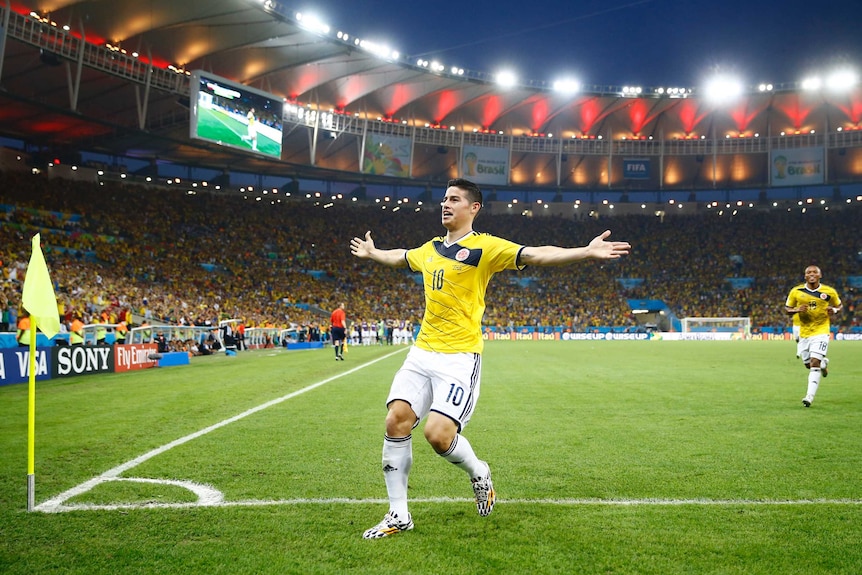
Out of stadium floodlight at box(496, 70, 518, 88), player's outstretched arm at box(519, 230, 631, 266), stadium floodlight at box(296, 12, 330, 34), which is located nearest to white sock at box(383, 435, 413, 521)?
player's outstretched arm at box(519, 230, 631, 266)

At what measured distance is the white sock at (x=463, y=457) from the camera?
4086mm

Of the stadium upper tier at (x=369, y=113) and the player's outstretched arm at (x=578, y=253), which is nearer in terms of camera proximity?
the player's outstretched arm at (x=578, y=253)

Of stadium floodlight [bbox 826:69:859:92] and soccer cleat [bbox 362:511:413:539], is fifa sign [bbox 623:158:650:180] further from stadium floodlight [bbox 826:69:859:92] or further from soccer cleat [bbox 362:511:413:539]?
soccer cleat [bbox 362:511:413:539]

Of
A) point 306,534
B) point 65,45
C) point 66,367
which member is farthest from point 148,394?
point 65,45

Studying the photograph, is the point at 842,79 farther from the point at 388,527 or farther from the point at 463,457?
the point at 388,527

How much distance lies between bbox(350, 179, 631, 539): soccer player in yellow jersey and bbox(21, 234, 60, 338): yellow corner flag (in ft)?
9.01

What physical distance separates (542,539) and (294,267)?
1872 inches

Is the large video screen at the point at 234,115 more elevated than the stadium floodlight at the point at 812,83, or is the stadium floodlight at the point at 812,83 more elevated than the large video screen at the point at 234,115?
the stadium floodlight at the point at 812,83

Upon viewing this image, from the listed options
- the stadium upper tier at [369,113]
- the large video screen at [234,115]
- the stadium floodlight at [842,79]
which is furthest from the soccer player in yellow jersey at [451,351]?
the stadium floodlight at [842,79]

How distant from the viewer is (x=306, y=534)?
3.82 metres

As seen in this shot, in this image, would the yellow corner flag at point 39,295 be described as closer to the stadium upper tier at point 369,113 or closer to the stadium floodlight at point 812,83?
the stadium upper tier at point 369,113

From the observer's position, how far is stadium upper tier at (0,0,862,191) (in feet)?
106

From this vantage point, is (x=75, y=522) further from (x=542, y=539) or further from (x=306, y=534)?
(x=542, y=539)

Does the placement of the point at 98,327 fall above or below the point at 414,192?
below
